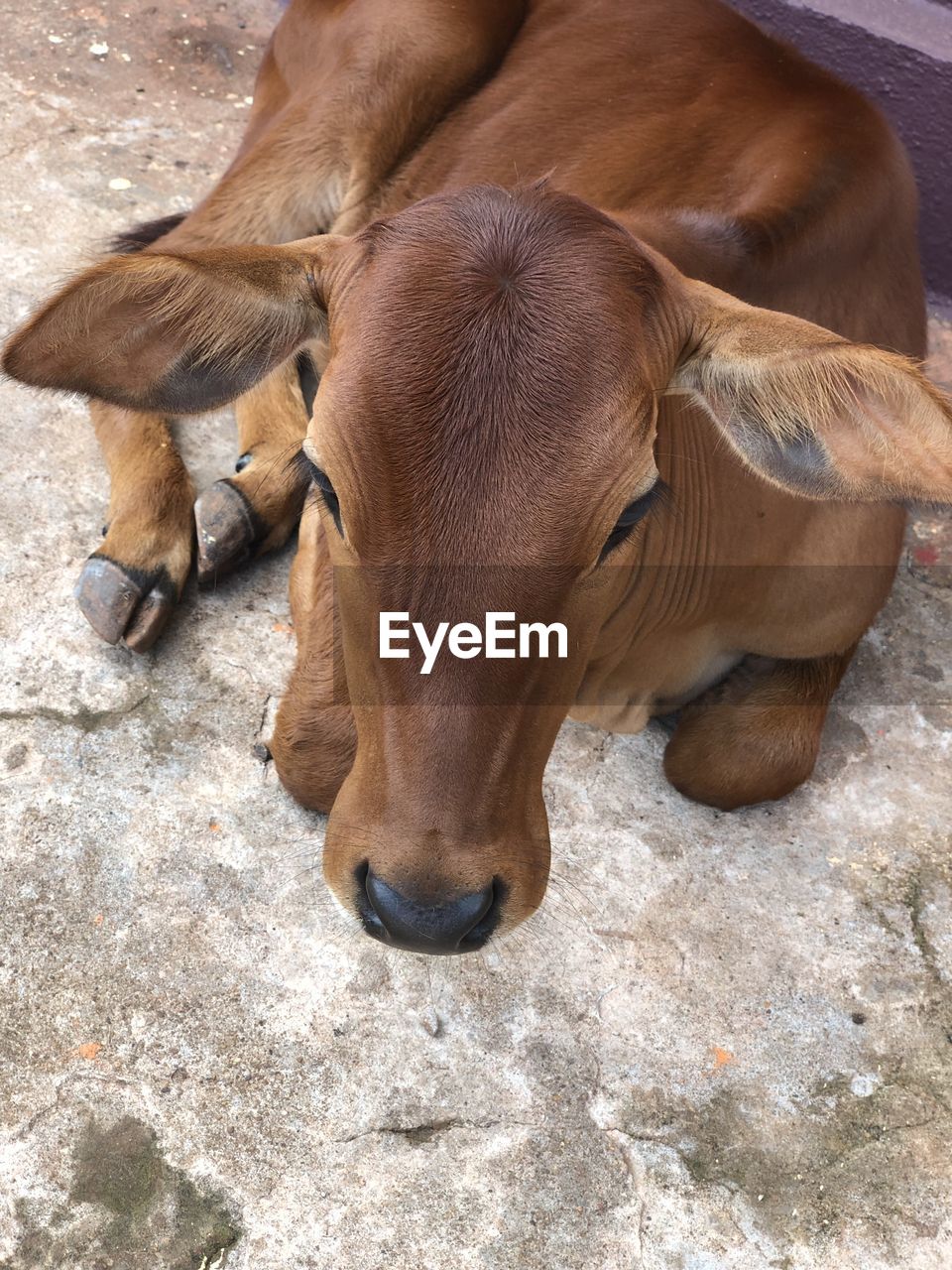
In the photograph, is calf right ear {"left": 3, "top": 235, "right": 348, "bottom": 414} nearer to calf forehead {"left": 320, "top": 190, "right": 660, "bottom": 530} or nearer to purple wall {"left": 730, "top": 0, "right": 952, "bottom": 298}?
calf forehead {"left": 320, "top": 190, "right": 660, "bottom": 530}

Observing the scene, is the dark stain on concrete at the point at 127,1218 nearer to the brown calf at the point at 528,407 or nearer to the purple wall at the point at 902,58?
the brown calf at the point at 528,407

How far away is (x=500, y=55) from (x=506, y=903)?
9.91 feet

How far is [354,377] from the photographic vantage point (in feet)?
6.65

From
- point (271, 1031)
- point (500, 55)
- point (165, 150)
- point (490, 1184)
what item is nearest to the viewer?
point (490, 1184)

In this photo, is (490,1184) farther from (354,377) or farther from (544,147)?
(544,147)

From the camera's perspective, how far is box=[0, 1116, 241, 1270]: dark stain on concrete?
2348 millimetres

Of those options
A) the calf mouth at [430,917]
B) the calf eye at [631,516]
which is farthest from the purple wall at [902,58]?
the calf mouth at [430,917]

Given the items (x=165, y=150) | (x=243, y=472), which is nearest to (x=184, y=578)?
(x=243, y=472)

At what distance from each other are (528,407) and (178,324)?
784mm

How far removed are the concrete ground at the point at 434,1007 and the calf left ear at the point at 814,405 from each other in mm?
1154

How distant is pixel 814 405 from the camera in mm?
2225

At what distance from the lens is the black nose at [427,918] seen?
2051mm

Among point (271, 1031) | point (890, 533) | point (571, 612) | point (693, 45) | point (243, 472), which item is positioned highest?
point (693, 45)

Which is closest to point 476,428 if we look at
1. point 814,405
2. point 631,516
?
point 631,516
